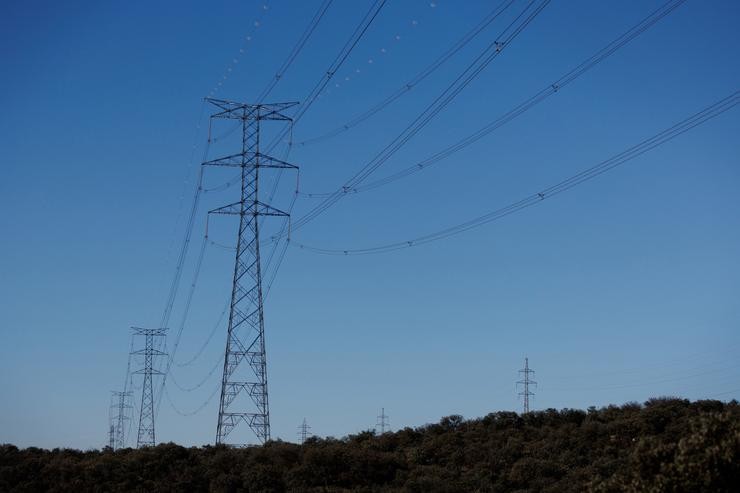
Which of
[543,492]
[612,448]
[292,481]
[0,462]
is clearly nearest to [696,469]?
[543,492]

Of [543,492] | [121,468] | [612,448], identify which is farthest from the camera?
[121,468]

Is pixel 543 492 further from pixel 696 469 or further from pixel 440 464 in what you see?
pixel 696 469

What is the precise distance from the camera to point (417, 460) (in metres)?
52.6

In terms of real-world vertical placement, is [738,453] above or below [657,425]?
below

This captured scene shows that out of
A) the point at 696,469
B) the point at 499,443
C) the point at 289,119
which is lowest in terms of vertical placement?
the point at 696,469

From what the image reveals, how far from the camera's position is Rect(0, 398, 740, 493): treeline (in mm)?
45656

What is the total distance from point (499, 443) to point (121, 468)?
22.4m

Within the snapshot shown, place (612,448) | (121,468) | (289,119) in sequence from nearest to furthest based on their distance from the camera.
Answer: (612,448)
(121,468)
(289,119)

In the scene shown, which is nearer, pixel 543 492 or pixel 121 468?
pixel 543 492

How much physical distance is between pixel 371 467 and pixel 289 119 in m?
22.9

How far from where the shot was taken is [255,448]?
5634cm

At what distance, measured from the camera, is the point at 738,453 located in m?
25.1

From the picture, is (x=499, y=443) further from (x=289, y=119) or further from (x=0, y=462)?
(x=0, y=462)

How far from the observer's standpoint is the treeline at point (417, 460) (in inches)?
1797
